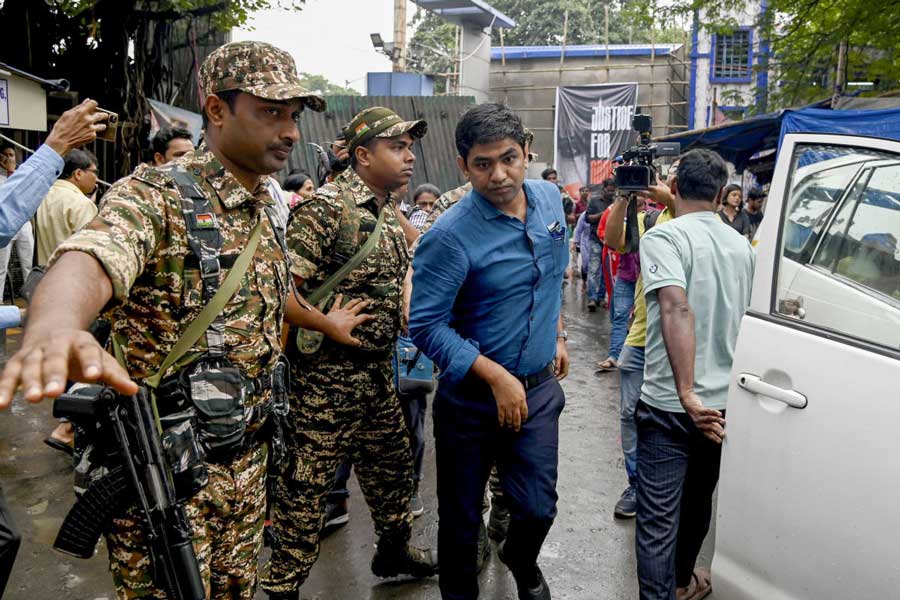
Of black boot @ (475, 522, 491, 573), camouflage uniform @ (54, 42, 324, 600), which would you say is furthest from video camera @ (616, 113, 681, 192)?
camouflage uniform @ (54, 42, 324, 600)

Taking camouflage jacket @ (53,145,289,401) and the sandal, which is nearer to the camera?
camouflage jacket @ (53,145,289,401)

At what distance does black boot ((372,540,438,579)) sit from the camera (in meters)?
3.55

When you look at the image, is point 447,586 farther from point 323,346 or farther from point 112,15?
point 112,15

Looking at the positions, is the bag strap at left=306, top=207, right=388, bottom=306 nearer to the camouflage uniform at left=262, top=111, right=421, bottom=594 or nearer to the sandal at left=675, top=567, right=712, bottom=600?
the camouflage uniform at left=262, top=111, right=421, bottom=594

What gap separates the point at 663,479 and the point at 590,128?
69.6ft

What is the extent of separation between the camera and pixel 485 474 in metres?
2.94

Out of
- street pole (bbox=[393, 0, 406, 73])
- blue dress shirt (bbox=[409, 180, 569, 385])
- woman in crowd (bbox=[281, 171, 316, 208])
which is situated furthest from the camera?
street pole (bbox=[393, 0, 406, 73])

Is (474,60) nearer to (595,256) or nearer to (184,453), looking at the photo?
(595,256)

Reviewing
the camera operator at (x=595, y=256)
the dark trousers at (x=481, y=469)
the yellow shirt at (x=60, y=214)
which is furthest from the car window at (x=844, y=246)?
the camera operator at (x=595, y=256)

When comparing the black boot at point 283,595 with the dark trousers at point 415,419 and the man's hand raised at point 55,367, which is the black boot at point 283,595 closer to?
the dark trousers at point 415,419

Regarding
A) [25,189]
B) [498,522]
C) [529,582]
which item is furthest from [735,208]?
[25,189]

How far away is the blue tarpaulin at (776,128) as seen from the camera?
291 inches

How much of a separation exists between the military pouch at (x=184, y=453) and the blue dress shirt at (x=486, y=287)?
93 centimetres

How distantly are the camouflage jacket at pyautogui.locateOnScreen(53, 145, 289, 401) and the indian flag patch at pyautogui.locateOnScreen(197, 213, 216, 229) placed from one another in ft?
0.17
